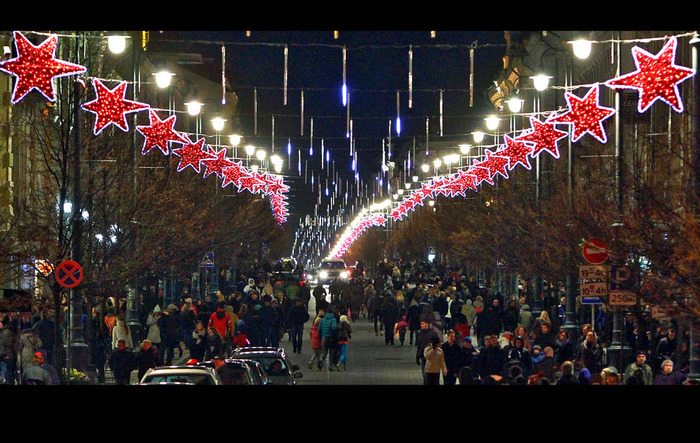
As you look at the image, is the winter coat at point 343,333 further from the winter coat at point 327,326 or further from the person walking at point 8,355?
the person walking at point 8,355

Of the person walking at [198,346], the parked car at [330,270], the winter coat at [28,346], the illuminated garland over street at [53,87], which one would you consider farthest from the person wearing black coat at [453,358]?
the parked car at [330,270]

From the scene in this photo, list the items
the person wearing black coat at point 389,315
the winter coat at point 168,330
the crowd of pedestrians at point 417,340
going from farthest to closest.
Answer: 1. the person wearing black coat at point 389,315
2. the winter coat at point 168,330
3. the crowd of pedestrians at point 417,340

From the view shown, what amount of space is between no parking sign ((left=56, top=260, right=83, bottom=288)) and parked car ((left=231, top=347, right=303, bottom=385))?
3.00 m

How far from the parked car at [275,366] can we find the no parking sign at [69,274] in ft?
9.85

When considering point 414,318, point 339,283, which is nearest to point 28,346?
point 414,318

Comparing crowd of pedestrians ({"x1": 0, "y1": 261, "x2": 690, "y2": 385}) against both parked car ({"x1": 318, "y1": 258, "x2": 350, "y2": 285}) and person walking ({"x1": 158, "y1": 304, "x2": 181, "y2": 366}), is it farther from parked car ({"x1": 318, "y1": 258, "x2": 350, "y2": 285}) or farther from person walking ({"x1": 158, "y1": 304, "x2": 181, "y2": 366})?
parked car ({"x1": 318, "y1": 258, "x2": 350, "y2": 285})

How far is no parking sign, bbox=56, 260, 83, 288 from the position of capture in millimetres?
26453

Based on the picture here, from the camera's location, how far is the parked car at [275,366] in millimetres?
26250

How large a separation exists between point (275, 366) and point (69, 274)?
3779 mm

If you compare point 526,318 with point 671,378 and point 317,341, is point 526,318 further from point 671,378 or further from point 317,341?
point 671,378

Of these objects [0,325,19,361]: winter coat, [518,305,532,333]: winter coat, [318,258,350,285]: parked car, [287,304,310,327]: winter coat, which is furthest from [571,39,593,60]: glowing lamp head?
[318,258,350,285]: parked car
